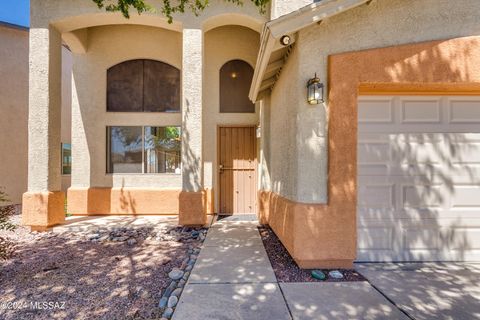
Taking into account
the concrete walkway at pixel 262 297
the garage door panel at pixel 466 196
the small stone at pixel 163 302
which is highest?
the garage door panel at pixel 466 196

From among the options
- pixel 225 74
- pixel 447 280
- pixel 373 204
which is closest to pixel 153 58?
pixel 225 74

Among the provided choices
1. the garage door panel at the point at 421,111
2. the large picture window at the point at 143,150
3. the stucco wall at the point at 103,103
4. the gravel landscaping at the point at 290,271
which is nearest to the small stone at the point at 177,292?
the gravel landscaping at the point at 290,271

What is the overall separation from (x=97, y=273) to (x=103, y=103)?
19.4 feet

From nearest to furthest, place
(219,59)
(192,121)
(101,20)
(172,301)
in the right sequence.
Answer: (172,301) < (192,121) < (101,20) < (219,59)

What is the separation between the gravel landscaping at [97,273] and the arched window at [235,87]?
161 inches

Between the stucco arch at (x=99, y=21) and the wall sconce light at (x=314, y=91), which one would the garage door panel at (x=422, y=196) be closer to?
the wall sconce light at (x=314, y=91)

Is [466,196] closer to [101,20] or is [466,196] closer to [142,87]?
[142,87]

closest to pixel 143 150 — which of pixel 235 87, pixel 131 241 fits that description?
pixel 131 241

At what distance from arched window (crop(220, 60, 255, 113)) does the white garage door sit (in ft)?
14.6

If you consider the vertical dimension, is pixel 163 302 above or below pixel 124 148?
below

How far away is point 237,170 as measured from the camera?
8062 mm

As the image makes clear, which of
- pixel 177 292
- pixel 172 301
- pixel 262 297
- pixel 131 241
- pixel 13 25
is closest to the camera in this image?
pixel 172 301

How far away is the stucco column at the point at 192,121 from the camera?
6.33m

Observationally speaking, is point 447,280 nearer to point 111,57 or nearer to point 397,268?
point 397,268
